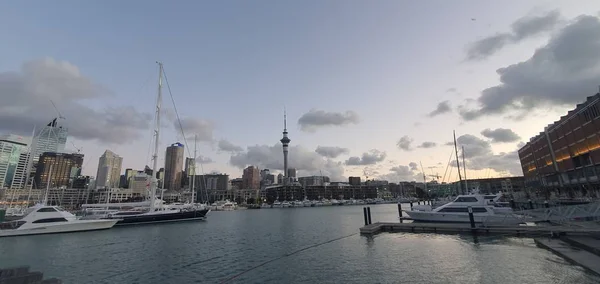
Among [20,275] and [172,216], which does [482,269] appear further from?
[172,216]

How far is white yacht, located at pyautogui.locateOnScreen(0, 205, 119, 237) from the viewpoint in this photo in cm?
4819

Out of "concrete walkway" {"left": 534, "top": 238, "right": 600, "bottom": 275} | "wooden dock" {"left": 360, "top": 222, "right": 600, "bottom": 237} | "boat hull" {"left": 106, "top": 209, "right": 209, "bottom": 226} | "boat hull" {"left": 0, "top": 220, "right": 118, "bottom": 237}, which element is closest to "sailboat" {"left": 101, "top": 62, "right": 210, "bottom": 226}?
"boat hull" {"left": 106, "top": 209, "right": 209, "bottom": 226}

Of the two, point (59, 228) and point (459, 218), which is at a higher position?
point (459, 218)

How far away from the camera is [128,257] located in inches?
1163

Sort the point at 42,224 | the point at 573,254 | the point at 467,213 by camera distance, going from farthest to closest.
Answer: the point at 42,224 < the point at 467,213 < the point at 573,254

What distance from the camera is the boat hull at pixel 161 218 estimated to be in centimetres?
6559

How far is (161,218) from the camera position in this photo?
69.4 metres

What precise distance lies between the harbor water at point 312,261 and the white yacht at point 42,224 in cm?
1264

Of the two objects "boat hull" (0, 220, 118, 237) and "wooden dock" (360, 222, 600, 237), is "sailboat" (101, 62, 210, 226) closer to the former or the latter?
"boat hull" (0, 220, 118, 237)

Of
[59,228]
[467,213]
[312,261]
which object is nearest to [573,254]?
[312,261]

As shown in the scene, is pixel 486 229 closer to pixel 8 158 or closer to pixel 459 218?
pixel 459 218

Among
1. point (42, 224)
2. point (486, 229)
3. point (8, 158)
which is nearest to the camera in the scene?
point (486, 229)

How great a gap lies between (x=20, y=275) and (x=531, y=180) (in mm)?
136221

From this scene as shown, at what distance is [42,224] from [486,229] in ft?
220
